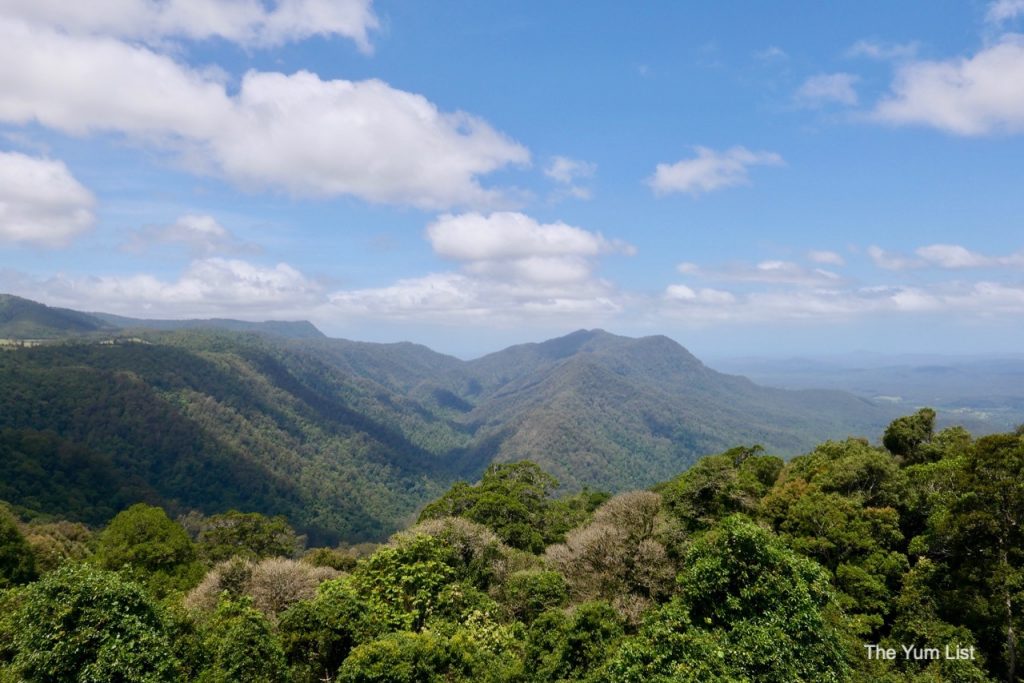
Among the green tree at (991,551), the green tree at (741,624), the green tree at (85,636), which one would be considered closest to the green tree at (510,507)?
the green tree at (741,624)

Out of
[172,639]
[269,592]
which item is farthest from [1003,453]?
[269,592]

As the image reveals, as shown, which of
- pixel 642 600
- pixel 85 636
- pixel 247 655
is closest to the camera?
pixel 85 636

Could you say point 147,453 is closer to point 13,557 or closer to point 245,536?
point 245,536

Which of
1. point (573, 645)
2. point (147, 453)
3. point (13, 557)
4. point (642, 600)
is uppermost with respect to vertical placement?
point (573, 645)

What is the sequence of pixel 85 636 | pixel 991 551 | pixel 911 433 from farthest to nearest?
pixel 911 433 < pixel 991 551 < pixel 85 636

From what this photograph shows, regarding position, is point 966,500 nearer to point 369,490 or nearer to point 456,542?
point 456,542

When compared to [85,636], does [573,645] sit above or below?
below

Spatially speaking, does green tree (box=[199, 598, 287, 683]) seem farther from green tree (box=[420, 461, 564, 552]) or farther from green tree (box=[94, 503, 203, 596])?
green tree (box=[94, 503, 203, 596])

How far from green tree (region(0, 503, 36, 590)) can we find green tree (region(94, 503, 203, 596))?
320cm

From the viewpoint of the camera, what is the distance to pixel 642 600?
72.4 ft

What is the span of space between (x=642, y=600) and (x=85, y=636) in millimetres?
19385

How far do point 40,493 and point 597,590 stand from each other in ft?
395

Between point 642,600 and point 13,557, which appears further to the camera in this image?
point 13,557

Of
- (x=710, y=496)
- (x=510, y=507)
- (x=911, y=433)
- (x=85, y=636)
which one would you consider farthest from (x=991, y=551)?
(x=85, y=636)
